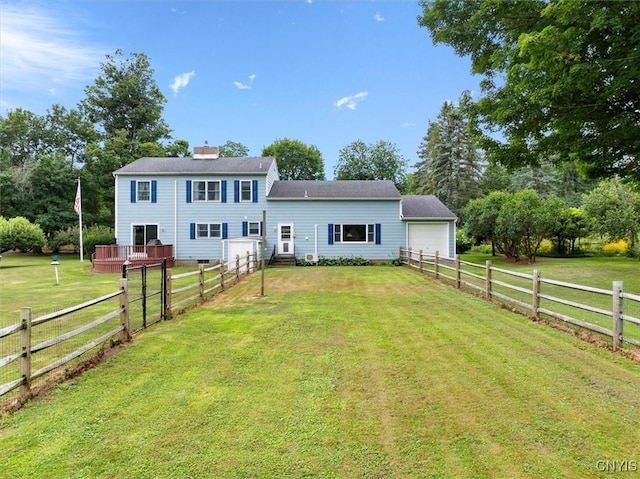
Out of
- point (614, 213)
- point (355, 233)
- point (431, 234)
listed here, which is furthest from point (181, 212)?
point (614, 213)

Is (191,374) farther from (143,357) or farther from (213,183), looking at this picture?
(213,183)

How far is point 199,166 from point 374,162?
94.0ft

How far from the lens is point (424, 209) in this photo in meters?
21.4

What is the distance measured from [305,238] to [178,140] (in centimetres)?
2198

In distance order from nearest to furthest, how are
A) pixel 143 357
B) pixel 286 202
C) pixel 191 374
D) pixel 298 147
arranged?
pixel 191 374, pixel 143 357, pixel 286 202, pixel 298 147

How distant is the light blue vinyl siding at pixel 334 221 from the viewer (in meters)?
20.3

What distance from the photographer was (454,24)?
11.0m

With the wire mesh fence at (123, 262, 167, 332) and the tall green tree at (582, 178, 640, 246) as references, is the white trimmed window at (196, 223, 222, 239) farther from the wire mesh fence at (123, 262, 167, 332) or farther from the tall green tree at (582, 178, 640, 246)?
the tall green tree at (582, 178, 640, 246)

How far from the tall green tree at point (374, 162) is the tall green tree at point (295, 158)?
3764 millimetres

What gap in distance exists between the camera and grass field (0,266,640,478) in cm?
266

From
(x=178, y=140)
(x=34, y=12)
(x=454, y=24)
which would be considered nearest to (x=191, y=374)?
(x=454, y=24)

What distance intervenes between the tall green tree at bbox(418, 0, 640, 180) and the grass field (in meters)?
5.87

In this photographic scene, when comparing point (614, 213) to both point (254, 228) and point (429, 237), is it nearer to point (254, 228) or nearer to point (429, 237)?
point (429, 237)

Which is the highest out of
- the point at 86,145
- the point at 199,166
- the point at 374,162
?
the point at 374,162
